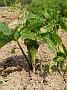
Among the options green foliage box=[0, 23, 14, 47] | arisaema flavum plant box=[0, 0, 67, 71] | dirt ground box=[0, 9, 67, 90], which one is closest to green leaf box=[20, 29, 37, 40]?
arisaema flavum plant box=[0, 0, 67, 71]

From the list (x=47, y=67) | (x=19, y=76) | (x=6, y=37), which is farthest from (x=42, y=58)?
(x=6, y=37)

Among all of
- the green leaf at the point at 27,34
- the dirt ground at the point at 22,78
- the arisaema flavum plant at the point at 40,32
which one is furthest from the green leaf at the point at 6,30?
the dirt ground at the point at 22,78

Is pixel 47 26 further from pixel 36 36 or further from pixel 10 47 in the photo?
pixel 10 47

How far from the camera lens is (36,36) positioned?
386cm

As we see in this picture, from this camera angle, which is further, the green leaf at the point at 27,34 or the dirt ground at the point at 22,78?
the dirt ground at the point at 22,78

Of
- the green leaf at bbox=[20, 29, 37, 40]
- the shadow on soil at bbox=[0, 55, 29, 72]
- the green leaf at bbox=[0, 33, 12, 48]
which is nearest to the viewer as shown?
the green leaf at bbox=[20, 29, 37, 40]

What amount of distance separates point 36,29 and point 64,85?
0.75 meters

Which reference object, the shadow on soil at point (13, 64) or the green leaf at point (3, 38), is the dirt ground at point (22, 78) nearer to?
the shadow on soil at point (13, 64)

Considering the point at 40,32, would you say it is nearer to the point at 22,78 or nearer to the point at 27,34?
the point at 27,34

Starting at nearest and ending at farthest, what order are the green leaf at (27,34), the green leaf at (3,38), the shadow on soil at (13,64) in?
the green leaf at (27,34), the green leaf at (3,38), the shadow on soil at (13,64)

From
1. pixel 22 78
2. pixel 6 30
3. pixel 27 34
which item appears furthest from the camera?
pixel 22 78

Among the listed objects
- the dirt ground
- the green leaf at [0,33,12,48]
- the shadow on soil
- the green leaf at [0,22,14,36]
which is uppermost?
the green leaf at [0,22,14,36]

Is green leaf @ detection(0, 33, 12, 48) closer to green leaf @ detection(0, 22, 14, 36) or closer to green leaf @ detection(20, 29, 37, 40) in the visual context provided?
green leaf @ detection(0, 22, 14, 36)

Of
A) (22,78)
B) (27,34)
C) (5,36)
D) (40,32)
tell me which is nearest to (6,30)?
(5,36)
